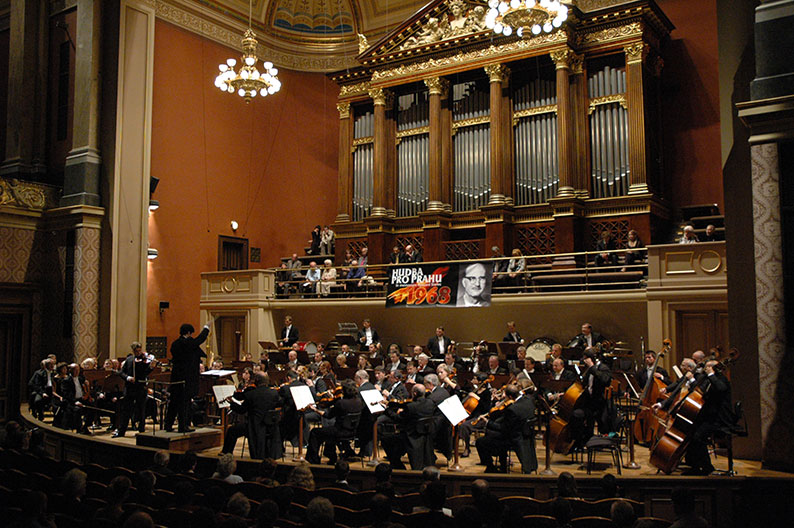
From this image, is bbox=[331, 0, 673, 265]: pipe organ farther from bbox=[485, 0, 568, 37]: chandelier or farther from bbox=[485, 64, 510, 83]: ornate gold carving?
bbox=[485, 0, 568, 37]: chandelier

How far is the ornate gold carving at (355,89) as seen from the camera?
2056cm

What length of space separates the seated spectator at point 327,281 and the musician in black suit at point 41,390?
259 inches

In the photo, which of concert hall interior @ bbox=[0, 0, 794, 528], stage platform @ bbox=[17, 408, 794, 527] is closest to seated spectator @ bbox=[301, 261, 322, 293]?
concert hall interior @ bbox=[0, 0, 794, 528]

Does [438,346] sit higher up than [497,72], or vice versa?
[497,72]

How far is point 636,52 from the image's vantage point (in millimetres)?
16312

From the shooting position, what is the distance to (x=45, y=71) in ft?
59.0

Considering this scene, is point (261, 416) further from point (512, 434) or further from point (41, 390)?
point (41, 390)

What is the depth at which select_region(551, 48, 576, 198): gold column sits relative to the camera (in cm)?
1681

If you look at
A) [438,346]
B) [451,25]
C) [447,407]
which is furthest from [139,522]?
[451,25]

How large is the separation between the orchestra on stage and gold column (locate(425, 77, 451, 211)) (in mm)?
7071

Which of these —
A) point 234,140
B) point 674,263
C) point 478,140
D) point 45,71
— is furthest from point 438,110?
point 45,71

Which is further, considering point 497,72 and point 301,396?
point 497,72

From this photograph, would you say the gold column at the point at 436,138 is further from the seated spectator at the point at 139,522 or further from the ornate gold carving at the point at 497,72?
the seated spectator at the point at 139,522

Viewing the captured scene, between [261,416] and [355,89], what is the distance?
13.3 metres
